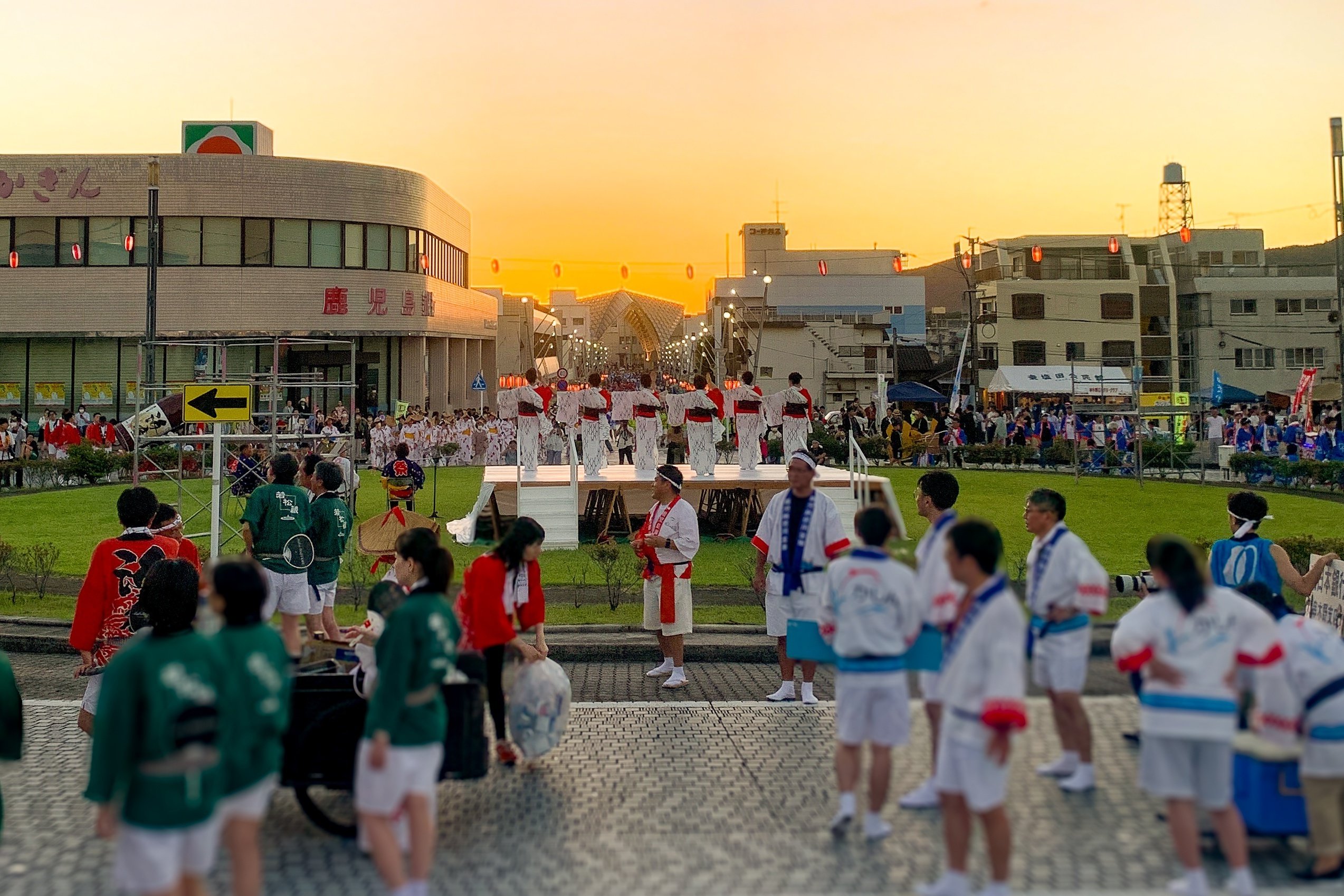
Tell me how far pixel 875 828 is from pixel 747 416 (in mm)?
14769

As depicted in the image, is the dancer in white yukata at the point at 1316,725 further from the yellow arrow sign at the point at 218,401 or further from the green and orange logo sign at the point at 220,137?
the green and orange logo sign at the point at 220,137

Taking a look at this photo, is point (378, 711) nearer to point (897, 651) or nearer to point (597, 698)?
point (897, 651)

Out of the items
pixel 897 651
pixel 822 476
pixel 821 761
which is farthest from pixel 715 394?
pixel 897 651

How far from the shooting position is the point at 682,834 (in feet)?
21.0

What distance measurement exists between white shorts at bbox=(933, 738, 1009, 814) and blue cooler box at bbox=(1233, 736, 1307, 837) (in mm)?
1560

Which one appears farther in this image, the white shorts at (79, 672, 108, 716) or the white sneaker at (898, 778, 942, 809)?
the white shorts at (79, 672, 108, 716)

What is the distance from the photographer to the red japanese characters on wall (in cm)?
4362

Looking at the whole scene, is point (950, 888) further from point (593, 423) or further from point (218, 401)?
point (593, 423)

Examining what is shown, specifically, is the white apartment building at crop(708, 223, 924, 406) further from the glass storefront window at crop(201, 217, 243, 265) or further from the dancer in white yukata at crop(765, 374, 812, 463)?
the dancer in white yukata at crop(765, 374, 812, 463)

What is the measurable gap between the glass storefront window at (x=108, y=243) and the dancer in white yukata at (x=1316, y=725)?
46.1 meters

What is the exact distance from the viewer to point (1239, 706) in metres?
5.93

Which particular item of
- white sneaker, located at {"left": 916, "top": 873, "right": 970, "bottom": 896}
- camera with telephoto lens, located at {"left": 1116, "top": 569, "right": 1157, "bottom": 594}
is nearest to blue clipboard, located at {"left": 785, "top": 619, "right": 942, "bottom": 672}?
white sneaker, located at {"left": 916, "top": 873, "right": 970, "bottom": 896}

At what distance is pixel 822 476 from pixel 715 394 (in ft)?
10.2

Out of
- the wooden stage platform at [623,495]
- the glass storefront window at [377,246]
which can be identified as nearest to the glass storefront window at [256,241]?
the glass storefront window at [377,246]
